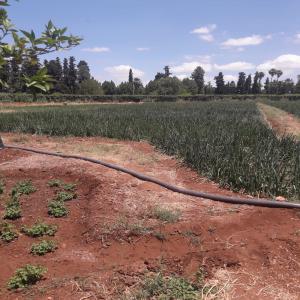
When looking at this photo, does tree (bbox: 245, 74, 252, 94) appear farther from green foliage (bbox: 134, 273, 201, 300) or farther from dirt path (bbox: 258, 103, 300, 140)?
green foliage (bbox: 134, 273, 201, 300)

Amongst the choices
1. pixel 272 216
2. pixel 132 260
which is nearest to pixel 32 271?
pixel 132 260

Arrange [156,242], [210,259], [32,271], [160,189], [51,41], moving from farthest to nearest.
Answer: [160,189]
[156,242]
[210,259]
[32,271]
[51,41]

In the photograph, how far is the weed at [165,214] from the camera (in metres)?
5.22

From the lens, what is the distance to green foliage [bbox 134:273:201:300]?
11.9ft

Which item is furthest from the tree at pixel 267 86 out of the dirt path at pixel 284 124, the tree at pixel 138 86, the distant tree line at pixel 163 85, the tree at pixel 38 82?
the tree at pixel 38 82

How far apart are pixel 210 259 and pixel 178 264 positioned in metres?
0.33

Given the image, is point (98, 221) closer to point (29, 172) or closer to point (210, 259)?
point (210, 259)

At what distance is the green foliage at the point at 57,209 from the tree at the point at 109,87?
9081 cm

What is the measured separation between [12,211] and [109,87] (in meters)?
92.4

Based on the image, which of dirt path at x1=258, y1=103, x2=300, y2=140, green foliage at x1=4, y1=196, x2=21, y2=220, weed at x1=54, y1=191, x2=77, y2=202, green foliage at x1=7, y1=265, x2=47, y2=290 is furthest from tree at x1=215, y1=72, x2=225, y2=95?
green foliage at x1=7, y1=265, x2=47, y2=290

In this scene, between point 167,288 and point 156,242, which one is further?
point 156,242

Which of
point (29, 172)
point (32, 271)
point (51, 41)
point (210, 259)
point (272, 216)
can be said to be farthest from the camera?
point (29, 172)

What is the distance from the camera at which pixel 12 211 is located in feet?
18.9

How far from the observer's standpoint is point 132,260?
452 cm
